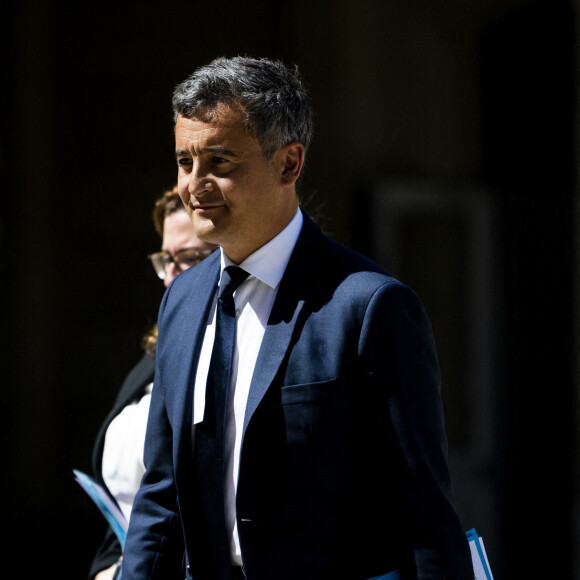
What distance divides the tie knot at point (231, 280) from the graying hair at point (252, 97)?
0.80 feet

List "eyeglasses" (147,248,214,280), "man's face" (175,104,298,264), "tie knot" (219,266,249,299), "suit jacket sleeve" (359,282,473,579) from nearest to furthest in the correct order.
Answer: "suit jacket sleeve" (359,282,473,579) → "man's face" (175,104,298,264) → "tie knot" (219,266,249,299) → "eyeglasses" (147,248,214,280)

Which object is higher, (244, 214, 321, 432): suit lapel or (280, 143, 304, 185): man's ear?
(280, 143, 304, 185): man's ear

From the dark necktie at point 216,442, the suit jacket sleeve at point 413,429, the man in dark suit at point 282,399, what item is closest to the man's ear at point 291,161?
the man in dark suit at point 282,399

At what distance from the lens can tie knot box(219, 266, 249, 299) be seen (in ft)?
6.03

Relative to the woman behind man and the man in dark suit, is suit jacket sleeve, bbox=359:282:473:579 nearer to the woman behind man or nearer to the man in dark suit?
the man in dark suit

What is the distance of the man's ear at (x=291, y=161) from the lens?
5.93 ft

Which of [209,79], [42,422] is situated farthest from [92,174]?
[209,79]

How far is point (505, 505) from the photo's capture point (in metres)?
5.26

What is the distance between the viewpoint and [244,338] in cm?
182

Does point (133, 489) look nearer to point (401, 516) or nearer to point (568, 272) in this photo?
point (401, 516)

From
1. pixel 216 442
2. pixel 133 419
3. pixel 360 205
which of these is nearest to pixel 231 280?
pixel 216 442

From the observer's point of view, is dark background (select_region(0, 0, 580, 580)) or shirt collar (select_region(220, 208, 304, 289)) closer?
shirt collar (select_region(220, 208, 304, 289))

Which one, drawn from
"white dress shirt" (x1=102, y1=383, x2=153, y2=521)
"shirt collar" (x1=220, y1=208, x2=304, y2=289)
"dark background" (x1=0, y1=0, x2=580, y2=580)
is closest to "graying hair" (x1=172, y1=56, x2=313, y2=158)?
"shirt collar" (x1=220, y1=208, x2=304, y2=289)

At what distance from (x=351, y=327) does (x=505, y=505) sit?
13.0 ft
